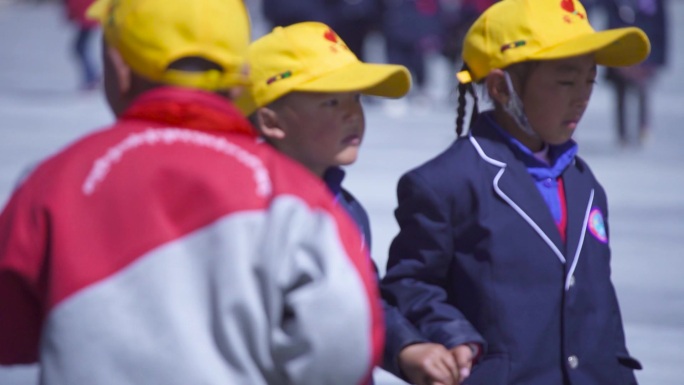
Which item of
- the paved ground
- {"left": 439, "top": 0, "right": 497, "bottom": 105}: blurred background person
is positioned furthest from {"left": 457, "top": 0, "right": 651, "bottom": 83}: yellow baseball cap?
{"left": 439, "top": 0, "right": 497, "bottom": 105}: blurred background person

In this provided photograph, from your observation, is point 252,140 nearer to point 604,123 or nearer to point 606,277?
point 606,277

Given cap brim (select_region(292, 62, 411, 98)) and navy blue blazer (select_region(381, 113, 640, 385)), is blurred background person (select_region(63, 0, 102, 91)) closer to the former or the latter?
cap brim (select_region(292, 62, 411, 98))

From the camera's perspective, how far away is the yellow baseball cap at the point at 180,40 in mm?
2371

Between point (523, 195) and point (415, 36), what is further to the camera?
point (415, 36)

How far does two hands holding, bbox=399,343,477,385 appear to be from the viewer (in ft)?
10.4

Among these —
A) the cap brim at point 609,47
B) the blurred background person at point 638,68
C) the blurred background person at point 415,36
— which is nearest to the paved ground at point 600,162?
the blurred background person at point 638,68

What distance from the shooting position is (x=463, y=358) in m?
3.26

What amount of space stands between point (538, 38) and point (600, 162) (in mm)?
9005

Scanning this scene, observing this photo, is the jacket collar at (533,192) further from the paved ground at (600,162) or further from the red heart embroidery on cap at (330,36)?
the paved ground at (600,162)

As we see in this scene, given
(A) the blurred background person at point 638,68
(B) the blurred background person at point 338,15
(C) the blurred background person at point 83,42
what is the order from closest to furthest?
(A) the blurred background person at point 638,68 < (B) the blurred background person at point 338,15 < (C) the blurred background person at point 83,42

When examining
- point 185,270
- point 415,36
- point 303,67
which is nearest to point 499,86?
point 303,67

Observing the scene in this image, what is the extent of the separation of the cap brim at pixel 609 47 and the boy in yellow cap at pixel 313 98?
15.0 inches

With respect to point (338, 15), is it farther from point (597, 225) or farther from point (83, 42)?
point (597, 225)

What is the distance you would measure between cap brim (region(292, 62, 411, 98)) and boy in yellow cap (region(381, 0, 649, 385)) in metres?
0.22
